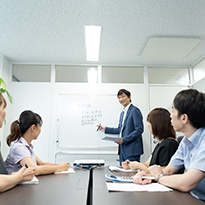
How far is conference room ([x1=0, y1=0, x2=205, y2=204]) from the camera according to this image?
8.62ft

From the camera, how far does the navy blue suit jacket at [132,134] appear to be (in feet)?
9.68

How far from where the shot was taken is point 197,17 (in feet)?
8.32

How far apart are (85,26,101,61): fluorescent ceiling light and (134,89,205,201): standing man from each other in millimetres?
2003

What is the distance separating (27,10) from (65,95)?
182cm

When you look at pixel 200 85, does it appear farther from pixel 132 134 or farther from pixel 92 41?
pixel 92 41

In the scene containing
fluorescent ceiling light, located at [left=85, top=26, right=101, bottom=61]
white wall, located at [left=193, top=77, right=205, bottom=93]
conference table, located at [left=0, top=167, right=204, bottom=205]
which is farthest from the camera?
white wall, located at [left=193, top=77, right=205, bottom=93]

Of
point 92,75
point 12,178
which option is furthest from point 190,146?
point 92,75

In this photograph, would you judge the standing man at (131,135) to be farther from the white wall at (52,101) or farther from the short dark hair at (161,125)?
the short dark hair at (161,125)

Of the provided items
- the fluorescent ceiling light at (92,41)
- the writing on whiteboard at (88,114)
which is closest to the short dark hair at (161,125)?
the fluorescent ceiling light at (92,41)

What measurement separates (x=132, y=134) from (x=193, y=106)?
6.11 feet

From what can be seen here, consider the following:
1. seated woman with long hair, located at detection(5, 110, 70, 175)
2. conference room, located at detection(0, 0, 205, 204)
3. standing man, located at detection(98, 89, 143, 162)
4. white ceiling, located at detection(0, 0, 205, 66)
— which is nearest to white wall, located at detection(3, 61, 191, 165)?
conference room, located at detection(0, 0, 205, 204)

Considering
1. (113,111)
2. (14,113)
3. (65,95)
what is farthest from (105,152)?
(14,113)

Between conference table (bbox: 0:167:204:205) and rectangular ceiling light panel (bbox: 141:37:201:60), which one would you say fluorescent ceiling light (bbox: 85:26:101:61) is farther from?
conference table (bbox: 0:167:204:205)

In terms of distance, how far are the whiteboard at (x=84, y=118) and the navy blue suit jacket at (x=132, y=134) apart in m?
0.73
